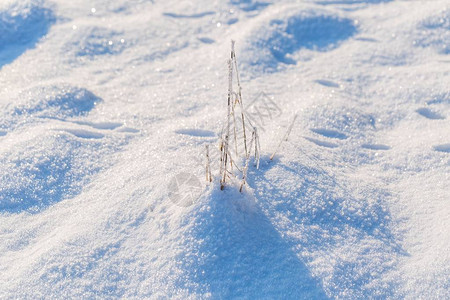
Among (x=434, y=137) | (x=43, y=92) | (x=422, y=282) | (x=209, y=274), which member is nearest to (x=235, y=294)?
(x=209, y=274)

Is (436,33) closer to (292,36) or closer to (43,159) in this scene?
(292,36)

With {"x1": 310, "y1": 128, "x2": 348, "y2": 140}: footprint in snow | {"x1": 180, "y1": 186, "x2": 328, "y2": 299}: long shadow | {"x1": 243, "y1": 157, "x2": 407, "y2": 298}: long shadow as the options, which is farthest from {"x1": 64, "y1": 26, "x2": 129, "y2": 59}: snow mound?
{"x1": 180, "y1": 186, "x2": 328, "y2": 299}: long shadow

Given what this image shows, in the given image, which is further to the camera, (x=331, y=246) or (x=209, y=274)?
(x=331, y=246)

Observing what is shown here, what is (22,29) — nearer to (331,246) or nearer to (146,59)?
(146,59)

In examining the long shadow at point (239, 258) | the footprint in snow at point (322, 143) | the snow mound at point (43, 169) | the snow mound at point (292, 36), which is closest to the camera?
the long shadow at point (239, 258)

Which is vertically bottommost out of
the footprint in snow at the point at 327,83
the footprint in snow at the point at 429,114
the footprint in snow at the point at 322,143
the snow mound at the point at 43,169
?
the snow mound at the point at 43,169

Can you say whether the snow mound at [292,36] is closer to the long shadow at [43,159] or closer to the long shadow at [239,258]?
the long shadow at [43,159]

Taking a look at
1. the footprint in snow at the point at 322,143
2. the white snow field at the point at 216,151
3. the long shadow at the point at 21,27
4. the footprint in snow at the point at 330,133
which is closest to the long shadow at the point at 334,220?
the white snow field at the point at 216,151

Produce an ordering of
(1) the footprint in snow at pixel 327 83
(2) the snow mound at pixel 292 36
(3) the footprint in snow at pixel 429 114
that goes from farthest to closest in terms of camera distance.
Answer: (2) the snow mound at pixel 292 36 < (1) the footprint in snow at pixel 327 83 < (3) the footprint in snow at pixel 429 114
